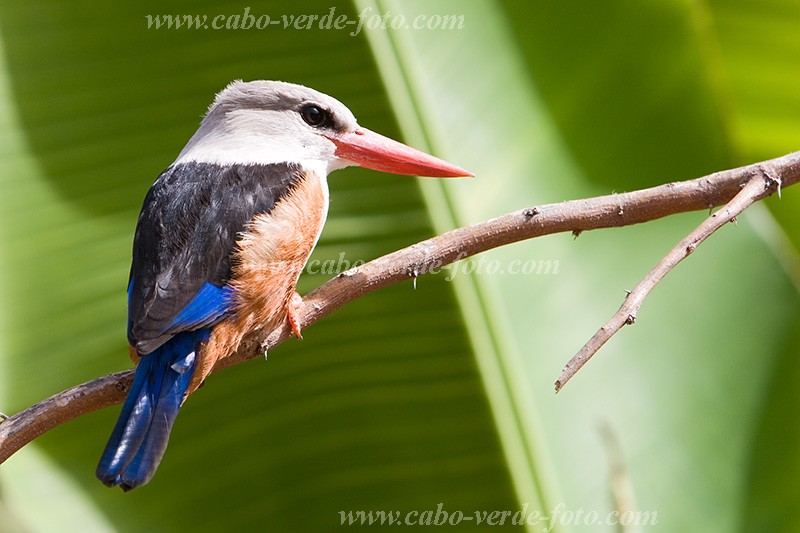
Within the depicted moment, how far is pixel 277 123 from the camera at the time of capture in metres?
2.98

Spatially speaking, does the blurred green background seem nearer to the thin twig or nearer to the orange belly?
the orange belly

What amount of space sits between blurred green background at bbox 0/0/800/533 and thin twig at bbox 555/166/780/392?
956mm

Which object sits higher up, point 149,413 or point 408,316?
point 408,316

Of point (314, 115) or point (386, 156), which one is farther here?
point (314, 115)

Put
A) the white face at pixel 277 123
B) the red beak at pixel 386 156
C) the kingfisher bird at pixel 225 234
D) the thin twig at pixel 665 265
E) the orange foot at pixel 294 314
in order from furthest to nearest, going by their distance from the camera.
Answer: the white face at pixel 277 123, the red beak at pixel 386 156, the orange foot at pixel 294 314, the kingfisher bird at pixel 225 234, the thin twig at pixel 665 265

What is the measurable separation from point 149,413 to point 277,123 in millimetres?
1071

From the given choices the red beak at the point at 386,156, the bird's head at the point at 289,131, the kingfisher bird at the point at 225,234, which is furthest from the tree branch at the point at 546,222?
the bird's head at the point at 289,131

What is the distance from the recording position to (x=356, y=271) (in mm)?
2432

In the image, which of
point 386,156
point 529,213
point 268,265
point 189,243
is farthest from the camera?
point 386,156

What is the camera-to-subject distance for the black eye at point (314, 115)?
9.76 feet

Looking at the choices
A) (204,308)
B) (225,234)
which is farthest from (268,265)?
(204,308)

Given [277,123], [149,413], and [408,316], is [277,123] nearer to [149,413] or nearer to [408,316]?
[408,316]

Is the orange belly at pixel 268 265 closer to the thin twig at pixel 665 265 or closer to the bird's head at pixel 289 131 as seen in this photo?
the bird's head at pixel 289 131

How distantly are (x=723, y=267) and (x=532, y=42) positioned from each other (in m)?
1.01
